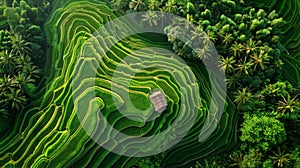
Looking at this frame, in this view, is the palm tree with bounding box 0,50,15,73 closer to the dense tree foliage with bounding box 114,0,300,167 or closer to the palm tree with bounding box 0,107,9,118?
the palm tree with bounding box 0,107,9,118

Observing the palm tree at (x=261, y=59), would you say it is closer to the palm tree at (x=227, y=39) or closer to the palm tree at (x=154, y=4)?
the palm tree at (x=227, y=39)

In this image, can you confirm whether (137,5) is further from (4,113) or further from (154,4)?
(4,113)

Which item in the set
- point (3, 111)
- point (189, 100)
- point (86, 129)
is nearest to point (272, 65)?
point (189, 100)

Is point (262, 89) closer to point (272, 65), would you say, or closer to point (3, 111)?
point (272, 65)

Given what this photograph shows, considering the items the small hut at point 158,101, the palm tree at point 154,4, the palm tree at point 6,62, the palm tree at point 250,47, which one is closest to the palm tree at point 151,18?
the palm tree at point 154,4

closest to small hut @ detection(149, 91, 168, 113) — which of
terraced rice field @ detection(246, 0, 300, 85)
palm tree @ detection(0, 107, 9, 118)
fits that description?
palm tree @ detection(0, 107, 9, 118)
